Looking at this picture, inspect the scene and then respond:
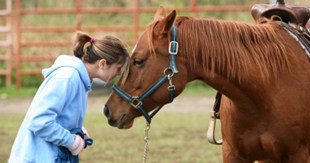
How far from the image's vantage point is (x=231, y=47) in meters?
4.52

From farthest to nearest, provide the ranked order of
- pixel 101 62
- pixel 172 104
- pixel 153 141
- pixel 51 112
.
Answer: pixel 172 104 → pixel 153 141 → pixel 101 62 → pixel 51 112

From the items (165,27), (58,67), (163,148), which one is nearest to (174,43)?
(165,27)

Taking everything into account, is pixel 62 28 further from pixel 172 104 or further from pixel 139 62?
pixel 139 62

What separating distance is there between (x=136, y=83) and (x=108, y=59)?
0.79 ft

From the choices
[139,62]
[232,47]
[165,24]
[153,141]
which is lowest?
[153,141]

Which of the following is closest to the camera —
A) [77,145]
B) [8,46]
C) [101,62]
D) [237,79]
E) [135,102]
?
[77,145]

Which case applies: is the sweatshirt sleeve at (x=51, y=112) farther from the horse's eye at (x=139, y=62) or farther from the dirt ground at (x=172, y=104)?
the dirt ground at (x=172, y=104)

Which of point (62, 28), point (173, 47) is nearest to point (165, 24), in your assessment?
point (173, 47)

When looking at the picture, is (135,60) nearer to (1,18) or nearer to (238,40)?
(238,40)

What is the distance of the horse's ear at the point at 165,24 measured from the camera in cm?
434

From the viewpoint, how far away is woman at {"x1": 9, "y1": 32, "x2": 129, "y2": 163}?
4.06m

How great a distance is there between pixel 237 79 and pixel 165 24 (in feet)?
1.95

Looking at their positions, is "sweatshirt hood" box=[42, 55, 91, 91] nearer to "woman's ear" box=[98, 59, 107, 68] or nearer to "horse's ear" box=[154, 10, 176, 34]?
"woman's ear" box=[98, 59, 107, 68]

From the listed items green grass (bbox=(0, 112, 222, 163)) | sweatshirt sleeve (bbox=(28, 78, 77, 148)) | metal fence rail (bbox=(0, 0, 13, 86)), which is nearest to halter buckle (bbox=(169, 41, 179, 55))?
sweatshirt sleeve (bbox=(28, 78, 77, 148))
